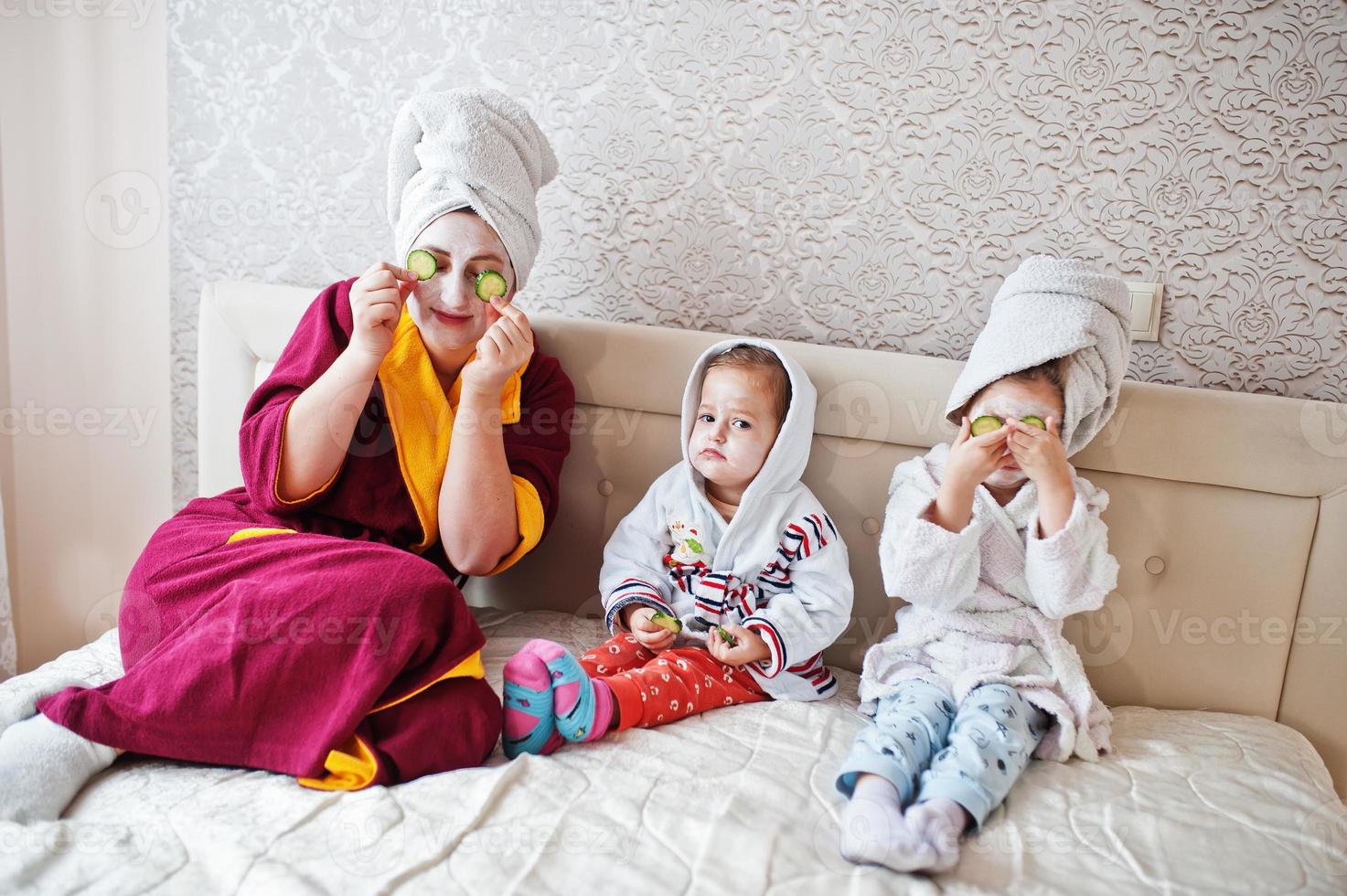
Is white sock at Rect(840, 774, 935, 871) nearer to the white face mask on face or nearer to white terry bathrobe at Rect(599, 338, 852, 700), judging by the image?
white terry bathrobe at Rect(599, 338, 852, 700)

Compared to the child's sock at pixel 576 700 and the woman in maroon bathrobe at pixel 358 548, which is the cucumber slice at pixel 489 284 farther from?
the child's sock at pixel 576 700

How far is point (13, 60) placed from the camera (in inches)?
68.2

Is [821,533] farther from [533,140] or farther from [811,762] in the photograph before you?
[533,140]

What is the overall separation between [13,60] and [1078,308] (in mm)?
1922

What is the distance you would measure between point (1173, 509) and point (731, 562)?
662 mm

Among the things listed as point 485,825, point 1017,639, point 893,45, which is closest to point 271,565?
point 485,825

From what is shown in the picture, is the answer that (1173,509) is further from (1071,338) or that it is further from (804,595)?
(804,595)

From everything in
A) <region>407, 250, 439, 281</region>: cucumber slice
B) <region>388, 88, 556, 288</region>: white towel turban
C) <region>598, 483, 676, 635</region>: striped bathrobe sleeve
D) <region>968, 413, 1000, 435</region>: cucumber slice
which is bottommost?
<region>598, 483, 676, 635</region>: striped bathrobe sleeve

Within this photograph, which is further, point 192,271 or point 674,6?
point 192,271

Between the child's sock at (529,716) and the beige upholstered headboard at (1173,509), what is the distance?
51 centimetres

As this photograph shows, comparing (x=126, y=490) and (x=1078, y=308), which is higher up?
(x=1078, y=308)

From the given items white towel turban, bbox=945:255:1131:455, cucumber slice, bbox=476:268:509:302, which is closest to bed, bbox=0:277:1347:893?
white towel turban, bbox=945:255:1131:455

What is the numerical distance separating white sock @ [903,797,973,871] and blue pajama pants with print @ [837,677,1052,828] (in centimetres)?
2

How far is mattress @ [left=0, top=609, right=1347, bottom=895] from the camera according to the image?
835 millimetres
